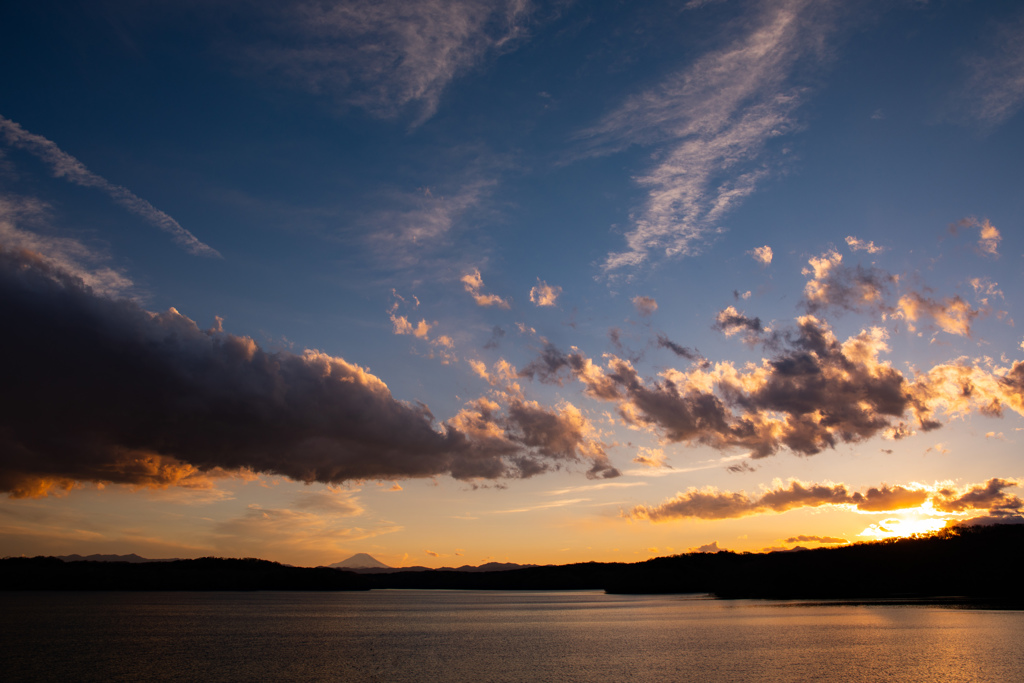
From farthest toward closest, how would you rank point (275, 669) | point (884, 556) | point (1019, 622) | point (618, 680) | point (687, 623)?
point (884, 556), point (687, 623), point (1019, 622), point (275, 669), point (618, 680)

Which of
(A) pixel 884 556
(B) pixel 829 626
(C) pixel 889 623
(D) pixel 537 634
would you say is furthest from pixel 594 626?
(A) pixel 884 556

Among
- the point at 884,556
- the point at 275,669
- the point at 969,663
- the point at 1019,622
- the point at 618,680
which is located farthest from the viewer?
the point at 884,556

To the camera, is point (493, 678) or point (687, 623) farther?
point (687, 623)

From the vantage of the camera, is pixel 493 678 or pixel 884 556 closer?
pixel 493 678

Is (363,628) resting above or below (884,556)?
below

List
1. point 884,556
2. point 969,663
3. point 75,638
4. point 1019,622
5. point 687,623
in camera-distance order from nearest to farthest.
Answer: point 969,663, point 75,638, point 1019,622, point 687,623, point 884,556

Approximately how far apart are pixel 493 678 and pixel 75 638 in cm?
7153

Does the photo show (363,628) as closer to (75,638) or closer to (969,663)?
(75,638)

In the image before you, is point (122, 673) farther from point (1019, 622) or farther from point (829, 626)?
point (1019, 622)

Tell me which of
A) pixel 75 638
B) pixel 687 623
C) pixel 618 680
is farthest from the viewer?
pixel 687 623

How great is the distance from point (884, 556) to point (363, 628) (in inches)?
6952

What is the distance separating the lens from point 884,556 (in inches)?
7815

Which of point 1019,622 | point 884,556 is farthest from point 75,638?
point 884,556

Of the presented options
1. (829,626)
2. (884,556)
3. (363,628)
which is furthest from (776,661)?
(884,556)
